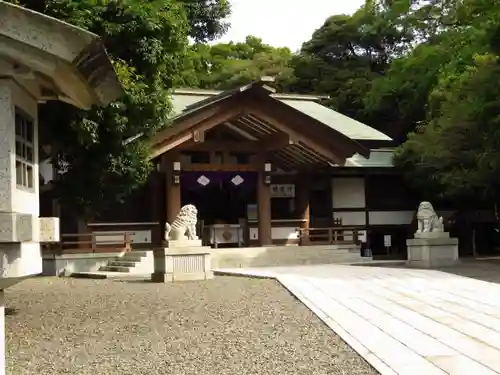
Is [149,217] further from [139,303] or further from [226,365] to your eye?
[226,365]

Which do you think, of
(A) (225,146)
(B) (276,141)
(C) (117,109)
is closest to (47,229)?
(C) (117,109)

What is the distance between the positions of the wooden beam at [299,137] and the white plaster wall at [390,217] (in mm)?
3615

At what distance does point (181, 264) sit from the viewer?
15.6 m

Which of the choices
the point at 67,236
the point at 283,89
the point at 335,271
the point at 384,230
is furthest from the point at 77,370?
the point at 283,89

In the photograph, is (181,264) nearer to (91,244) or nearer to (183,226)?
(183,226)

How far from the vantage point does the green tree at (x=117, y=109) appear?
10.7m

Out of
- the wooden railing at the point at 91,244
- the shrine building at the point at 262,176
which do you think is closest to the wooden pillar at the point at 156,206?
the shrine building at the point at 262,176

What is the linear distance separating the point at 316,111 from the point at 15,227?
24491mm

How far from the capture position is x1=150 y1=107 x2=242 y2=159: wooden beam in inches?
789

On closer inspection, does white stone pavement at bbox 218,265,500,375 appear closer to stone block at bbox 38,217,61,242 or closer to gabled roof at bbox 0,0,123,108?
stone block at bbox 38,217,61,242

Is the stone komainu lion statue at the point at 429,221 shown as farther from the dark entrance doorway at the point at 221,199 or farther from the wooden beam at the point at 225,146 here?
the wooden beam at the point at 225,146

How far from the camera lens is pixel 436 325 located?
27.8ft

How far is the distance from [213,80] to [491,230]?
808 inches

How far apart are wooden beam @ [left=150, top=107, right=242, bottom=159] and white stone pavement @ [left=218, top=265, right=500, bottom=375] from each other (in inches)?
275
